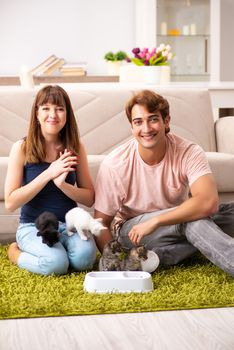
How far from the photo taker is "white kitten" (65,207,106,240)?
280cm

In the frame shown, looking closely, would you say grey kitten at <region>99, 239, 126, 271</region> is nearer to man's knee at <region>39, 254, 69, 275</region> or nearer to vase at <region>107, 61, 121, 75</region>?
man's knee at <region>39, 254, 69, 275</region>

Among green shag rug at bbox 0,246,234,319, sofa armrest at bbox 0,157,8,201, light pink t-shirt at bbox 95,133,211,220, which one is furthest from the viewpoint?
sofa armrest at bbox 0,157,8,201

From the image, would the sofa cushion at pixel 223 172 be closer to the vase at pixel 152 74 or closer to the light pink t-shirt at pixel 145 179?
the light pink t-shirt at pixel 145 179

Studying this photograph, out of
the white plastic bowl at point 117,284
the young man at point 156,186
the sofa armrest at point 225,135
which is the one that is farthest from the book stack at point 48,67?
the white plastic bowl at point 117,284

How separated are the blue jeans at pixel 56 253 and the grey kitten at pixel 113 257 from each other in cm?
13

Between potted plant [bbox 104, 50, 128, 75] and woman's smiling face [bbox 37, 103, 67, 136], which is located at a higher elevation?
woman's smiling face [bbox 37, 103, 67, 136]

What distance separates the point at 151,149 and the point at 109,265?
18.5 inches

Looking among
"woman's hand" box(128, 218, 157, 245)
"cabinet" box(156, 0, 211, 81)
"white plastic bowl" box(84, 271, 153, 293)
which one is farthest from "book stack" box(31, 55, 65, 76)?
"white plastic bowl" box(84, 271, 153, 293)

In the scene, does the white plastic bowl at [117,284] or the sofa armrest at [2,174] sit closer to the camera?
the white plastic bowl at [117,284]

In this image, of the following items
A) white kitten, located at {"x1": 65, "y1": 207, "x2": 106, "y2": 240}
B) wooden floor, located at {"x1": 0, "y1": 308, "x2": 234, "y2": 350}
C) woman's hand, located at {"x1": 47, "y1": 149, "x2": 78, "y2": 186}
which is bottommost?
wooden floor, located at {"x1": 0, "y1": 308, "x2": 234, "y2": 350}

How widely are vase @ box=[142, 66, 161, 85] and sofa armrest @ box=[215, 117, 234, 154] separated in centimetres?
82

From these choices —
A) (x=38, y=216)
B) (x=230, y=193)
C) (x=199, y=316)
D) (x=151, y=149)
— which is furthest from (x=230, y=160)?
Result: (x=199, y=316)

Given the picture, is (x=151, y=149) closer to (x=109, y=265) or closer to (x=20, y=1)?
(x=109, y=265)

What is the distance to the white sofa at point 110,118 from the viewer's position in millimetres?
3895
